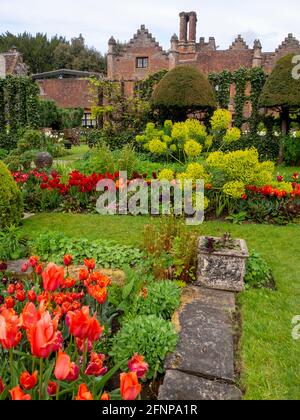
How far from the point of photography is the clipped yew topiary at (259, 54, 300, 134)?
12938 mm

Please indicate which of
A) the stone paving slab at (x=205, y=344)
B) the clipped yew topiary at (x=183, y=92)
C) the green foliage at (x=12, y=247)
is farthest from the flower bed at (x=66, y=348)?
the clipped yew topiary at (x=183, y=92)

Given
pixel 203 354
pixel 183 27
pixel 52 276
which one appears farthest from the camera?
pixel 183 27

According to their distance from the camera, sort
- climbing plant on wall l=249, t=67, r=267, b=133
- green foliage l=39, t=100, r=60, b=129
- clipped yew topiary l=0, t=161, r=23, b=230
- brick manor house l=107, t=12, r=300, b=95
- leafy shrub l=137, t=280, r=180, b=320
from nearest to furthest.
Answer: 1. leafy shrub l=137, t=280, r=180, b=320
2. clipped yew topiary l=0, t=161, r=23, b=230
3. climbing plant on wall l=249, t=67, r=267, b=133
4. green foliage l=39, t=100, r=60, b=129
5. brick manor house l=107, t=12, r=300, b=95

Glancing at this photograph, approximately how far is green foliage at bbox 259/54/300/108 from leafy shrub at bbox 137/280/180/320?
455 inches

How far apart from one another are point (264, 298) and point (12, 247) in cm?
297

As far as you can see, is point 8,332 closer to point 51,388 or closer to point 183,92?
point 51,388

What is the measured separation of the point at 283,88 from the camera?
1318cm

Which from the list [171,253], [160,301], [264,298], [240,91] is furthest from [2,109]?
[264,298]

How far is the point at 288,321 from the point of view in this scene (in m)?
3.30

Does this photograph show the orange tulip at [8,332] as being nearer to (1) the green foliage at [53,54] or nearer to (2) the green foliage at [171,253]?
(2) the green foliage at [171,253]

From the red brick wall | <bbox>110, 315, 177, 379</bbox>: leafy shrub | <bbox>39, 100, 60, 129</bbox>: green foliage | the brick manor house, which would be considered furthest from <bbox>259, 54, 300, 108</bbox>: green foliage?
the red brick wall

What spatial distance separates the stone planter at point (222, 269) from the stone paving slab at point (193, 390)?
1.51 meters

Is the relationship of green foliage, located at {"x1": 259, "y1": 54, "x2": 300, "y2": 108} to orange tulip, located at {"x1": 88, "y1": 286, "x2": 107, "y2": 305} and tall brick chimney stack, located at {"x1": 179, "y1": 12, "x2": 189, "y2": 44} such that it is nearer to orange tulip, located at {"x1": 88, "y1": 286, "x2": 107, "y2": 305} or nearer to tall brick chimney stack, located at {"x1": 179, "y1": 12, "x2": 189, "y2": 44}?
orange tulip, located at {"x1": 88, "y1": 286, "x2": 107, "y2": 305}
